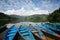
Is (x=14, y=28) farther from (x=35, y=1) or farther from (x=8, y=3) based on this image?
(x=35, y=1)

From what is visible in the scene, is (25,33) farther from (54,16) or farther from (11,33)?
(54,16)

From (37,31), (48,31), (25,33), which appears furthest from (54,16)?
(25,33)

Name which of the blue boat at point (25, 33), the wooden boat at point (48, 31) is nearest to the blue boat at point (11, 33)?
the blue boat at point (25, 33)

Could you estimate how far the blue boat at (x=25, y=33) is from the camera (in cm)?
285

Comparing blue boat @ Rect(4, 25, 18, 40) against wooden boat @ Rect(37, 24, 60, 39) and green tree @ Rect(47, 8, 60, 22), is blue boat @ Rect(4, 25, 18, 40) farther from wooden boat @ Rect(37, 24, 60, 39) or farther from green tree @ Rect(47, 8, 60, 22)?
green tree @ Rect(47, 8, 60, 22)

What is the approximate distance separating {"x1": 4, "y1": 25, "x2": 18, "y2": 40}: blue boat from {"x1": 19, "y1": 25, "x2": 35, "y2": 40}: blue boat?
123 millimetres

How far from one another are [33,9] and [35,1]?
20cm

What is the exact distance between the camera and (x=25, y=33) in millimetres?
2975

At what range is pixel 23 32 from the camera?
298 cm

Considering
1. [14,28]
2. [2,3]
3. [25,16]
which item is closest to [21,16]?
[25,16]

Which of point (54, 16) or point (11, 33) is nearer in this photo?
point (11, 33)

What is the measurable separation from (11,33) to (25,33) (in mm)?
308

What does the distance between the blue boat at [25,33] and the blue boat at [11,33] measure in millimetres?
123

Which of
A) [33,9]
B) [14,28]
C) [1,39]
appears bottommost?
[1,39]
